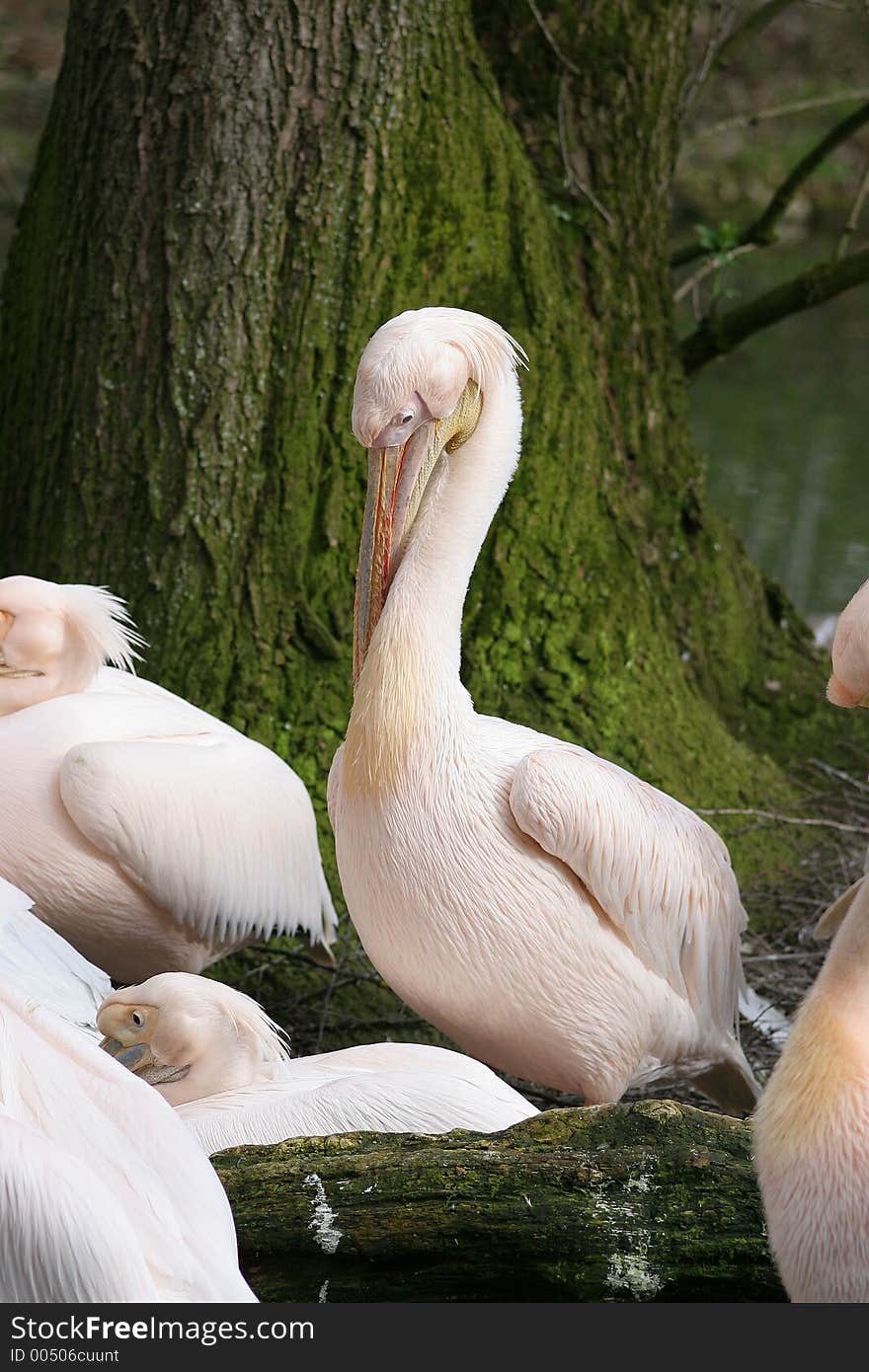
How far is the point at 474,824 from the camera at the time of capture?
2.66m

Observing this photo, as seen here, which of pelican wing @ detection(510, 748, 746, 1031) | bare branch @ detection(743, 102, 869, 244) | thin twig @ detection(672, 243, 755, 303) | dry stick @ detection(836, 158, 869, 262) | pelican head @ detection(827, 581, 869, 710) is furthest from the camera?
bare branch @ detection(743, 102, 869, 244)

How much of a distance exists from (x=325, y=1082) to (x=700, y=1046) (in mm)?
737

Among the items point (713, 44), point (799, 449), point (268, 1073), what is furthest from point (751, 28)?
point (799, 449)

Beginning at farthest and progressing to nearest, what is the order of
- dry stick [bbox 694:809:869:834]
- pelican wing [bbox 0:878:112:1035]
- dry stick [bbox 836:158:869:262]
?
dry stick [bbox 836:158:869:262], dry stick [bbox 694:809:869:834], pelican wing [bbox 0:878:112:1035]

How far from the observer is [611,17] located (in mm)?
4066

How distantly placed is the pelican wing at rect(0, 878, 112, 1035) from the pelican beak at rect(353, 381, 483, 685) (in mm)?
654

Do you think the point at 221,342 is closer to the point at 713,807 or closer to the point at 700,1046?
the point at 713,807

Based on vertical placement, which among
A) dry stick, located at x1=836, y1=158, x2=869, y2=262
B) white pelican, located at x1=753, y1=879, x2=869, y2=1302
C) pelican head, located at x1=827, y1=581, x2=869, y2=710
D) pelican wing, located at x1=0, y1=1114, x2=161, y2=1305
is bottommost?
pelican wing, located at x1=0, y1=1114, x2=161, y2=1305

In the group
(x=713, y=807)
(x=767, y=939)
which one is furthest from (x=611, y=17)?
(x=767, y=939)

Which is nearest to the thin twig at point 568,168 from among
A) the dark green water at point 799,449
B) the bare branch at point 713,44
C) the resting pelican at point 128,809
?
the bare branch at point 713,44

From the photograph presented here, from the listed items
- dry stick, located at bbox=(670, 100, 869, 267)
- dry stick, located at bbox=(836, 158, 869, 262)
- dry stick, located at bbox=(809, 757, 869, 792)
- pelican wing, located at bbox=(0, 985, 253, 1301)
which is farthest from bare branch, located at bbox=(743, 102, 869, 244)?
pelican wing, located at bbox=(0, 985, 253, 1301)

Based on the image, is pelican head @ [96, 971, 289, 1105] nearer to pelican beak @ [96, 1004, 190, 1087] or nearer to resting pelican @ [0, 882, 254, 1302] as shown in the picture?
pelican beak @ [96, 1004, 190, 1087]

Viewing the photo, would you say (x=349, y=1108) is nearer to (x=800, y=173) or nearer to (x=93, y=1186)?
(x=93, y=1186)

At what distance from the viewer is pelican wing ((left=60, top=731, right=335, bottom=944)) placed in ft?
9.76
